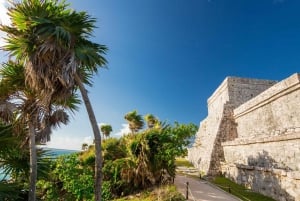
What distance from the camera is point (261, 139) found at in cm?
1157

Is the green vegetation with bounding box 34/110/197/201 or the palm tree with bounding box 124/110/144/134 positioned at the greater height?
the palm tree with bounding box 124/110/144/134

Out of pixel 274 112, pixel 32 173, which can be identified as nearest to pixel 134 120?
pixel 274 112

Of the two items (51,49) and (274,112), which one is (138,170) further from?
(274,112)

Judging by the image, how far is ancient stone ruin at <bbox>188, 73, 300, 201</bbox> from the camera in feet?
29.1

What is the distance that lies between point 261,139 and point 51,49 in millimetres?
11074

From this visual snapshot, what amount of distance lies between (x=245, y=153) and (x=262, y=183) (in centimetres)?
339

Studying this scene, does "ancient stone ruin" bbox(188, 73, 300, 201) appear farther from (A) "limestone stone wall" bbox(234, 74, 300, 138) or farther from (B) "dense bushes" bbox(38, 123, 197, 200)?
(B) "dense bushes" bbox(38, 123, 197, 200)

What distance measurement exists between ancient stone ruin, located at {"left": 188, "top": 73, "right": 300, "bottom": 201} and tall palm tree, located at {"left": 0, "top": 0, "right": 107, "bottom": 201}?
7682 mm

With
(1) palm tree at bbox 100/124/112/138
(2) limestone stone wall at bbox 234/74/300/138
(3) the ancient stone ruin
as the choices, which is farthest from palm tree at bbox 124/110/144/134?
(2) limestone stone wall at bbox 234/74/300/138

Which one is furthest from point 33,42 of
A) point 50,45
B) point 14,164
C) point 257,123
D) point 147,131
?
point 257,123

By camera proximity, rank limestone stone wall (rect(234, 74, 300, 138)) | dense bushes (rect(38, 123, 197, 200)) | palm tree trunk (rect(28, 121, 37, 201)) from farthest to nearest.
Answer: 1. limestone stone wall (rect(234, 74, 300, 138))
2. dense bushes (rect(38, 123, 197, 200))
3. palm tree trunk (rect(28, 121, 37, 201))

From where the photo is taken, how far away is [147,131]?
37.6 ft

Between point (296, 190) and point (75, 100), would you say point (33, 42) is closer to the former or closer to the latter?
→ point (75, 100)

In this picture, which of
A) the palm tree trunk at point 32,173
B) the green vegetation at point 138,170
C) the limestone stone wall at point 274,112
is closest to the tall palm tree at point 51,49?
the palm tree trunk at point 32,173
